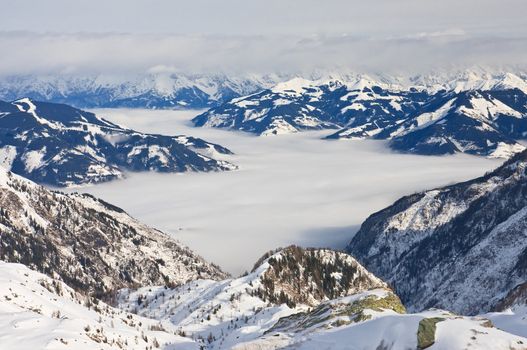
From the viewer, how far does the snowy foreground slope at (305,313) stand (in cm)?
4528

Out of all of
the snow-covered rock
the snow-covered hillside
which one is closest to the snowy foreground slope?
the snow-covered rock

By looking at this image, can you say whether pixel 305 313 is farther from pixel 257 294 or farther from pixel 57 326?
pixel 257 294

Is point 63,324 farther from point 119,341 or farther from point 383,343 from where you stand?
point 383,343

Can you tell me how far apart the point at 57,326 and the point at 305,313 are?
99.8 feet

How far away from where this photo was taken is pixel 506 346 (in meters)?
42.7

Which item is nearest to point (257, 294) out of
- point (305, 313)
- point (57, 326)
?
point (305, 313)

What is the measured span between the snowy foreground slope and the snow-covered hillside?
Result: 895 cm

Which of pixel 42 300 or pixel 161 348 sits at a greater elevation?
pixel 42 300

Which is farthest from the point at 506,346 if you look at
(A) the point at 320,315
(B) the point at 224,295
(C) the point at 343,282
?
(C) the point at 343,282

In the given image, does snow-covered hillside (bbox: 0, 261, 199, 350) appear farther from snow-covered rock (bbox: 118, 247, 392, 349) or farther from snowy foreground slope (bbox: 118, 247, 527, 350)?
snow-covered rock (bbox: 118, 247, 392, 349)

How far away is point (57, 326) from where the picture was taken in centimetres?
5472

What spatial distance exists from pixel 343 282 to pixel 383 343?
10761 cm

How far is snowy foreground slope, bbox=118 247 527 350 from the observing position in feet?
149

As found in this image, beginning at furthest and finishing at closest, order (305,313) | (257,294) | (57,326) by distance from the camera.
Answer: (257,294) → (305,313) → (57,326)
